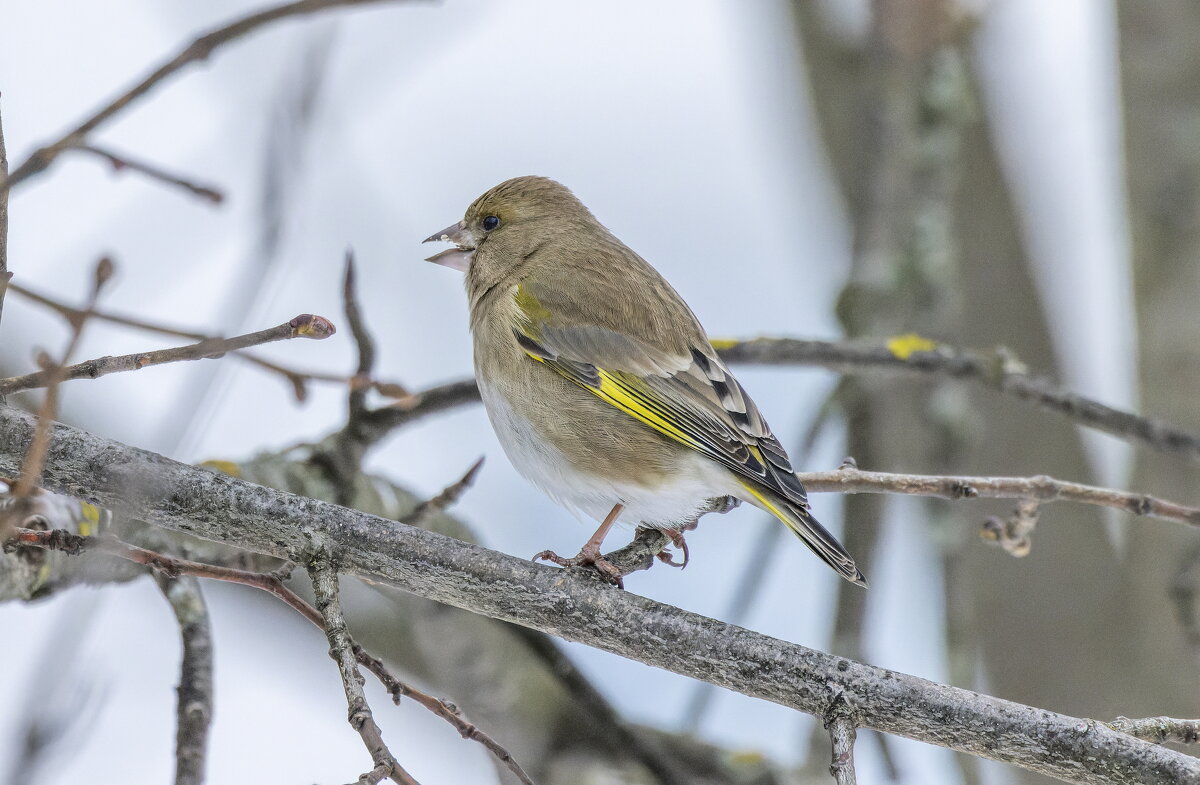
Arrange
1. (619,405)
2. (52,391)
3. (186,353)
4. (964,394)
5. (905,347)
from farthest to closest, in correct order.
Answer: (964,394)
(905,347)
(619,405)
(186,353)
(52,391)

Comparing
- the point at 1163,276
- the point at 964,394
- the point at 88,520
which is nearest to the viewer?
the point at 88,520

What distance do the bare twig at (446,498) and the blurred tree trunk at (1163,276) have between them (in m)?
4.03

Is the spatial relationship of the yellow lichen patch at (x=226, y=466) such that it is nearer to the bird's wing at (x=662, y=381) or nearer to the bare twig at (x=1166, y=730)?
the bird's wing at (x=662, y=381)

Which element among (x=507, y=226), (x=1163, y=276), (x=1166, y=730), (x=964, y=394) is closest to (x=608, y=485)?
(x=507, y=226)

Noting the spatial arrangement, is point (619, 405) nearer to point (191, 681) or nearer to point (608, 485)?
point (608, 485)

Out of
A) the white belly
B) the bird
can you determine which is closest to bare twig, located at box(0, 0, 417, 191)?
the bird

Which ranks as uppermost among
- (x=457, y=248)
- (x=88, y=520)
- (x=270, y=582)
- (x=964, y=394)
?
(x=964, y=394)

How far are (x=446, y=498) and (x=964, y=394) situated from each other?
10.1 feet

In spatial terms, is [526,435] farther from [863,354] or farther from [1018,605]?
[1018,605]

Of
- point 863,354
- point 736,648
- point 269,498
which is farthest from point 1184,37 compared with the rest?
point 269,498

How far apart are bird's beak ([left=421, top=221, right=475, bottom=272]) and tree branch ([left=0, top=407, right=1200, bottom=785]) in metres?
2.19

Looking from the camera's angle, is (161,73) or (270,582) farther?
(270,582)

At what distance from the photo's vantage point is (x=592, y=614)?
232 cm

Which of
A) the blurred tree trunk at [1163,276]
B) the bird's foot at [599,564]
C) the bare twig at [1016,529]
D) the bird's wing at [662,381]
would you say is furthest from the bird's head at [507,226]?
the blurred tree trunk at [1163,276]
